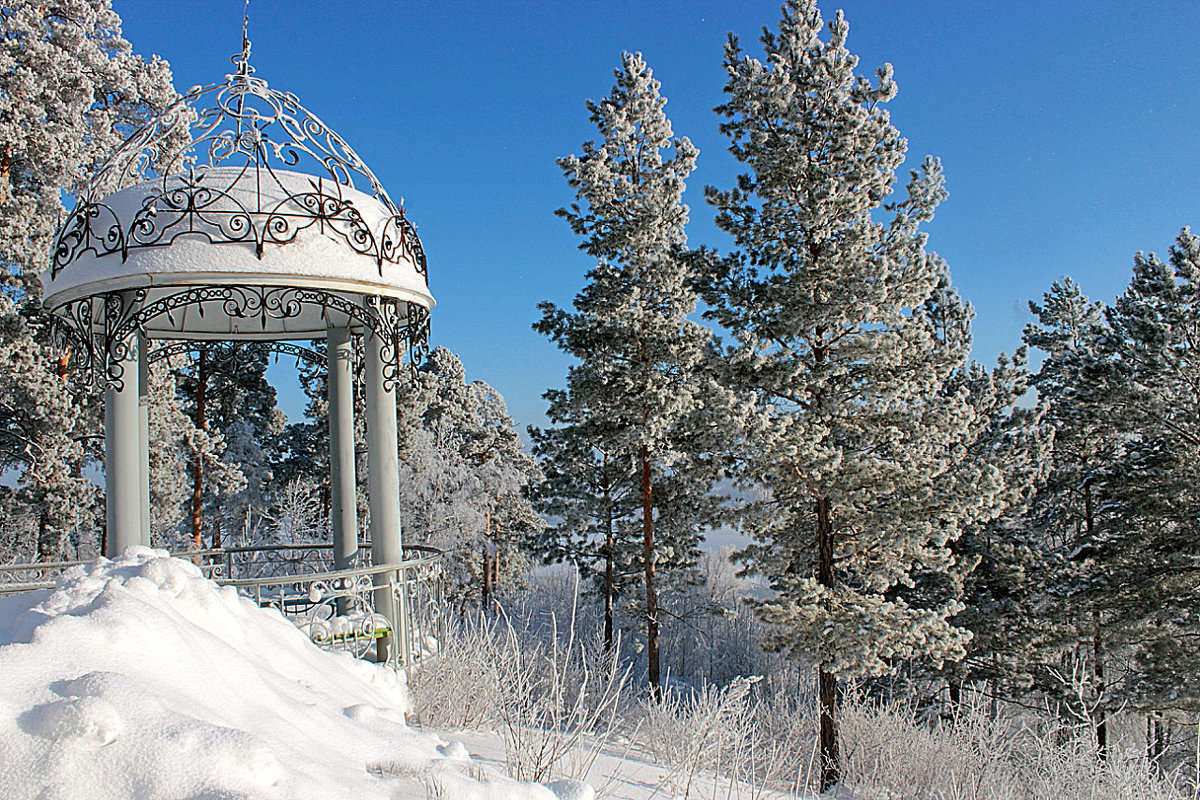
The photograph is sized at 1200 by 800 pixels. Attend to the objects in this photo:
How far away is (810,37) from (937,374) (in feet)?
17.3

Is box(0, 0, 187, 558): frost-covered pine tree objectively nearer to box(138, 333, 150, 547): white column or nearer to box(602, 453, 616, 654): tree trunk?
box(138, 333, 150, 547): white column

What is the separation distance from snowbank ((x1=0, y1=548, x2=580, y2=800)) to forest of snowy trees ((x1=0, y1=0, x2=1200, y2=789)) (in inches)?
271

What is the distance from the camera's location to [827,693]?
35.7 ft

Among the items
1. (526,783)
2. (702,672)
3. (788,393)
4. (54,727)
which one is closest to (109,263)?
(54,727)

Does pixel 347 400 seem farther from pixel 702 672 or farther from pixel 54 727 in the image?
pixel 702 672

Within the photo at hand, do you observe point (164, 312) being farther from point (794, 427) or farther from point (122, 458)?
point (794, 427)

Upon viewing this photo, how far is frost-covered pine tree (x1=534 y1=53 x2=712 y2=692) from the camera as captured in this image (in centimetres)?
1580

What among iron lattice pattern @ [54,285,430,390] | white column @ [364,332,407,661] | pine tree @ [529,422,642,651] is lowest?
pine tree @ [529,422,642,651]

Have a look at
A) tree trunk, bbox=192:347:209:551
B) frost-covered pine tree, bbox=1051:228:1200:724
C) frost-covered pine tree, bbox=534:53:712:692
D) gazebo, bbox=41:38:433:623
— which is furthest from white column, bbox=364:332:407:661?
frost-covered pine tree, bbox=1051:228:1200:724

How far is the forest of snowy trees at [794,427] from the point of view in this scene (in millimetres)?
11070

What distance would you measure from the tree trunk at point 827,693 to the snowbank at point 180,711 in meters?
7.27

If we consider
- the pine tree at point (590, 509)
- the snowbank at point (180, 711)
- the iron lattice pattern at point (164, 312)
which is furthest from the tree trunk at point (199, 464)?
the snowbank at point (180, 711)

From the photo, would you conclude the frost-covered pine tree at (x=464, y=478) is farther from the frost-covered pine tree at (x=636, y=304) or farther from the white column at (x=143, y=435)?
the white column at (x=143, y=435)

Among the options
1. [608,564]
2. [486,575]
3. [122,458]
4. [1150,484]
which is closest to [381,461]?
[122,458]
